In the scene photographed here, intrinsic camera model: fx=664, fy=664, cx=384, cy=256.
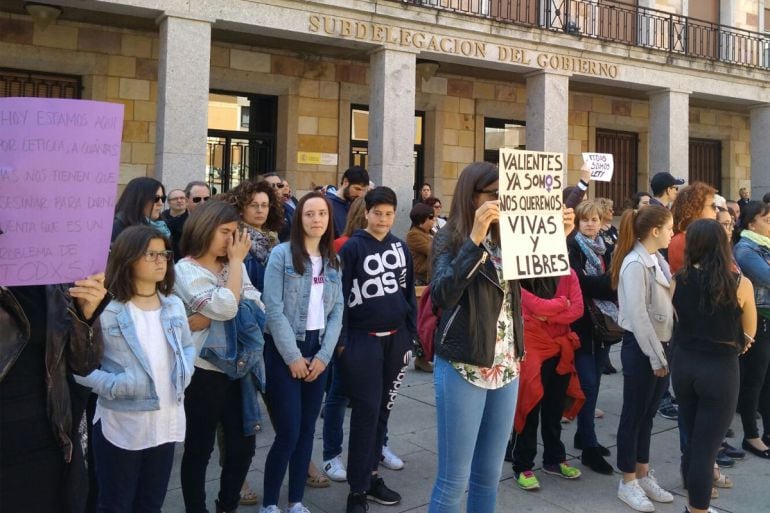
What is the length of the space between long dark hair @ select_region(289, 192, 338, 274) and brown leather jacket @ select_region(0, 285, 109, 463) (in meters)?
1.53

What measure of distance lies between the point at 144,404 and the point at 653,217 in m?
3.28

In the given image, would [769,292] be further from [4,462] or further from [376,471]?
[4,462]

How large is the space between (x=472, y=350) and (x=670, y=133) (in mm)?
13830

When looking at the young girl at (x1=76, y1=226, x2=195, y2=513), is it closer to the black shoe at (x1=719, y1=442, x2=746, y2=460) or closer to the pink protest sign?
the pink protest sign

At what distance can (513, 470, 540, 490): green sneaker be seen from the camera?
440cm

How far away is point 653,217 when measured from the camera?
434 cm

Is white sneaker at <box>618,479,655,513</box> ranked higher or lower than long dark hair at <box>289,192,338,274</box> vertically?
→ lower

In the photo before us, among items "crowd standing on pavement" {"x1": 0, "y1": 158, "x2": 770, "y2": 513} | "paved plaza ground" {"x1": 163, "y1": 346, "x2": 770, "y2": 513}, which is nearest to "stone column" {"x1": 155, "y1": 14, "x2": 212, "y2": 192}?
"crowd standing on pavement" {"x1": 0, "y1": 158, "x2": 770, "y2": 513}

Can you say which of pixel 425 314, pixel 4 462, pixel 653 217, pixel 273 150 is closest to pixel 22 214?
pixel 4 462

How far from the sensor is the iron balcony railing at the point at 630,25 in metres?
13.8

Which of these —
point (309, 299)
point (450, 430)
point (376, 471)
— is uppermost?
point (309, 299)

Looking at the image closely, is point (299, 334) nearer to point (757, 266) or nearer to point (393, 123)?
point (757, 266)

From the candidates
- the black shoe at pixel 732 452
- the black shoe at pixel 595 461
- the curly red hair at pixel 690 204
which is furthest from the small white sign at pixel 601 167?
the black shoe at pixel 595 461

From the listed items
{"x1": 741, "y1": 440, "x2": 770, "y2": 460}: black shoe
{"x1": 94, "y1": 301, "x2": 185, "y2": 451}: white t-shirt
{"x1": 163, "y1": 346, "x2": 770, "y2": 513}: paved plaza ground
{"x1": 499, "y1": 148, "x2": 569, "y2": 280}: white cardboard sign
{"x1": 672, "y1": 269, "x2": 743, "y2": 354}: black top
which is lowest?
{"x1": 163, "y1": 346, "x2": 770, "y2": 513}: paved plaza ground
